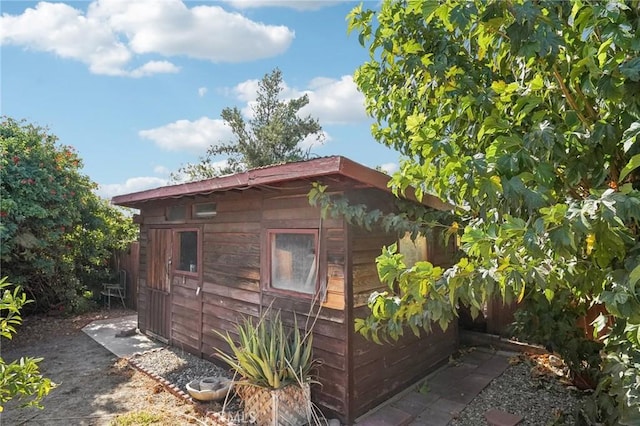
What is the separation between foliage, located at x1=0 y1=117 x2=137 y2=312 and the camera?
6.34 meters

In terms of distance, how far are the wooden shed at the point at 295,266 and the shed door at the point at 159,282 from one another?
0.16ft

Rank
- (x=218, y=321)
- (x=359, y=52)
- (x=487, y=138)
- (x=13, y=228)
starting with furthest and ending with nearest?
(x=13, y=228) < (x=218, y=321) < (x=359, y=52) < (x=487, y=138)

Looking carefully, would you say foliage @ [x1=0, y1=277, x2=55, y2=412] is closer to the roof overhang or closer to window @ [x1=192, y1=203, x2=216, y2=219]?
the roof overhang

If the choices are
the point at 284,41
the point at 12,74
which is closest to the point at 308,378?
the point at 284,41

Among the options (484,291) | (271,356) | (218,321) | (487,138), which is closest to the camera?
(484,291)

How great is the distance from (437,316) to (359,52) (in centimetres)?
298

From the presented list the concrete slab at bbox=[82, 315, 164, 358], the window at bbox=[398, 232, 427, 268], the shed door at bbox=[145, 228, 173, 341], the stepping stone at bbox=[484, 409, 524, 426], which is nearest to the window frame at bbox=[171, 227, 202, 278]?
the shed door at bbox=[145, 228, 173, 341]

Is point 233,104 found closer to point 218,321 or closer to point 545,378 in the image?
point 218,321

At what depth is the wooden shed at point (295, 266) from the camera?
333 cm

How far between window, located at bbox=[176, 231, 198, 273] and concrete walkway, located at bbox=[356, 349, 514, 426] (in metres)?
3.26

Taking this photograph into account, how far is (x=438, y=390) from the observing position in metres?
4.07

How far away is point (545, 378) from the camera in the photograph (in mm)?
4266

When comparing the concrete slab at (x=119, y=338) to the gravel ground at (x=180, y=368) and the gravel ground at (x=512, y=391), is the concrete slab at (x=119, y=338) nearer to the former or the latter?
the gravel ground at (x=180, y=368)

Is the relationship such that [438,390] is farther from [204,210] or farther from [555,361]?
[204,210]
